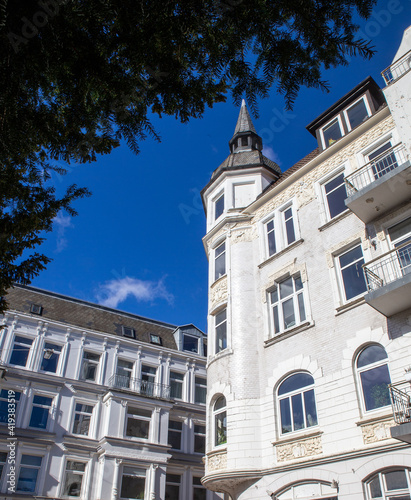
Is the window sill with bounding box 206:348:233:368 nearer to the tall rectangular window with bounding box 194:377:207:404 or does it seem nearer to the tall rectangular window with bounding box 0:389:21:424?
the tall rectangular window with bounding box 0:389:21:424

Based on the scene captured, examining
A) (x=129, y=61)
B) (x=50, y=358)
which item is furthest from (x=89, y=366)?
(x=129, y=61)

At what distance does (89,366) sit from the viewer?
28969mm

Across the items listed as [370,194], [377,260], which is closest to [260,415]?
[377,260]

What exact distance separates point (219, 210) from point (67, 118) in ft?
52.0

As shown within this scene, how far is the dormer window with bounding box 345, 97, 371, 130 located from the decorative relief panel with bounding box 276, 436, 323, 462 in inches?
474

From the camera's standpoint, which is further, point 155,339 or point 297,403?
point 155,339

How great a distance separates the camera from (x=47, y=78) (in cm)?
492

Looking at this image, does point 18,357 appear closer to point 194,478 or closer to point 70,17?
point 194,478

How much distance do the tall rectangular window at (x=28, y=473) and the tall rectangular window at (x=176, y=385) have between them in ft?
33.0

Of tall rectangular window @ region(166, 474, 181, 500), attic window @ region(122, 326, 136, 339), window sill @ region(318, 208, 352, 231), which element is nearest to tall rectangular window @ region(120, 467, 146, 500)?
tall rectangular window @ region(166, 474, 181, 500)

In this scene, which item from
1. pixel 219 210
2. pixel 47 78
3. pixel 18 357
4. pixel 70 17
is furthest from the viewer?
pixel 18 357

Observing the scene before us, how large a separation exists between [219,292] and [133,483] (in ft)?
47.6

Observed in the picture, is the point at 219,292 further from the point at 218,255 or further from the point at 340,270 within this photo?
the point at 340,270

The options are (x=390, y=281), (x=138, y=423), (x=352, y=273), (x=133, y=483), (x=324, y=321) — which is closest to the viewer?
(x=390, y=281)
